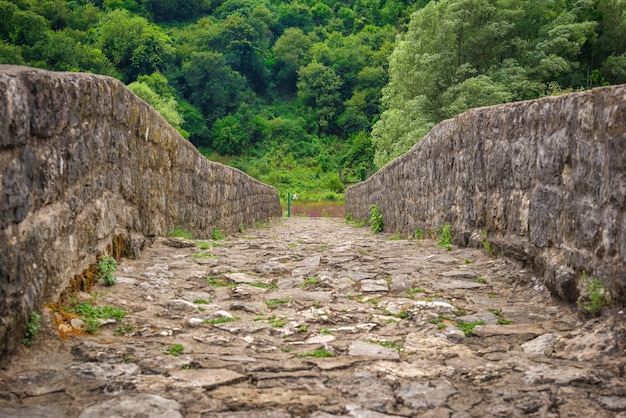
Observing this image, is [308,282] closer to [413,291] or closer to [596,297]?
[413,291]

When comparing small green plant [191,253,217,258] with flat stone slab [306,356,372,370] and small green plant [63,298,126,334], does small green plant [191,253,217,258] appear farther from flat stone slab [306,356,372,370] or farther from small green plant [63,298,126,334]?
flat stone slab [306,356,372,370]

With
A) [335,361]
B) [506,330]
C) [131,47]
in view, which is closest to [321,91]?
[131,47]

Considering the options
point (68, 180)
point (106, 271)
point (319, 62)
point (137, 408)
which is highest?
point (319, 62)

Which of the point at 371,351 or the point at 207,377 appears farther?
the point at 371,351

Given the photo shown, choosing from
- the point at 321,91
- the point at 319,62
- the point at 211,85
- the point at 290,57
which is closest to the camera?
the point at 211,85

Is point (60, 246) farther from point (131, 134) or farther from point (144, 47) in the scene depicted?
point (144, 47)

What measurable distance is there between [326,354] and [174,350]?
746mm

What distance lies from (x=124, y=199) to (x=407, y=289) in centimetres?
252

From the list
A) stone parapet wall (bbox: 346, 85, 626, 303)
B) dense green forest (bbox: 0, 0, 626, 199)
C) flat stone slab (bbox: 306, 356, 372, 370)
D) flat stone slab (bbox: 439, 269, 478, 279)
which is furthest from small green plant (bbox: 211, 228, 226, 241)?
dense green forest (bbox: 0, 0, 626, 199)

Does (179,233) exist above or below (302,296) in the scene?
above

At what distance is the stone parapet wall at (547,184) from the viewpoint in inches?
108

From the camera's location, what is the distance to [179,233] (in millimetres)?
6391

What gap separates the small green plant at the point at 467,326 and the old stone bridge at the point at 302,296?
0.01 meters

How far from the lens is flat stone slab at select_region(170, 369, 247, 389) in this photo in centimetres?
215
